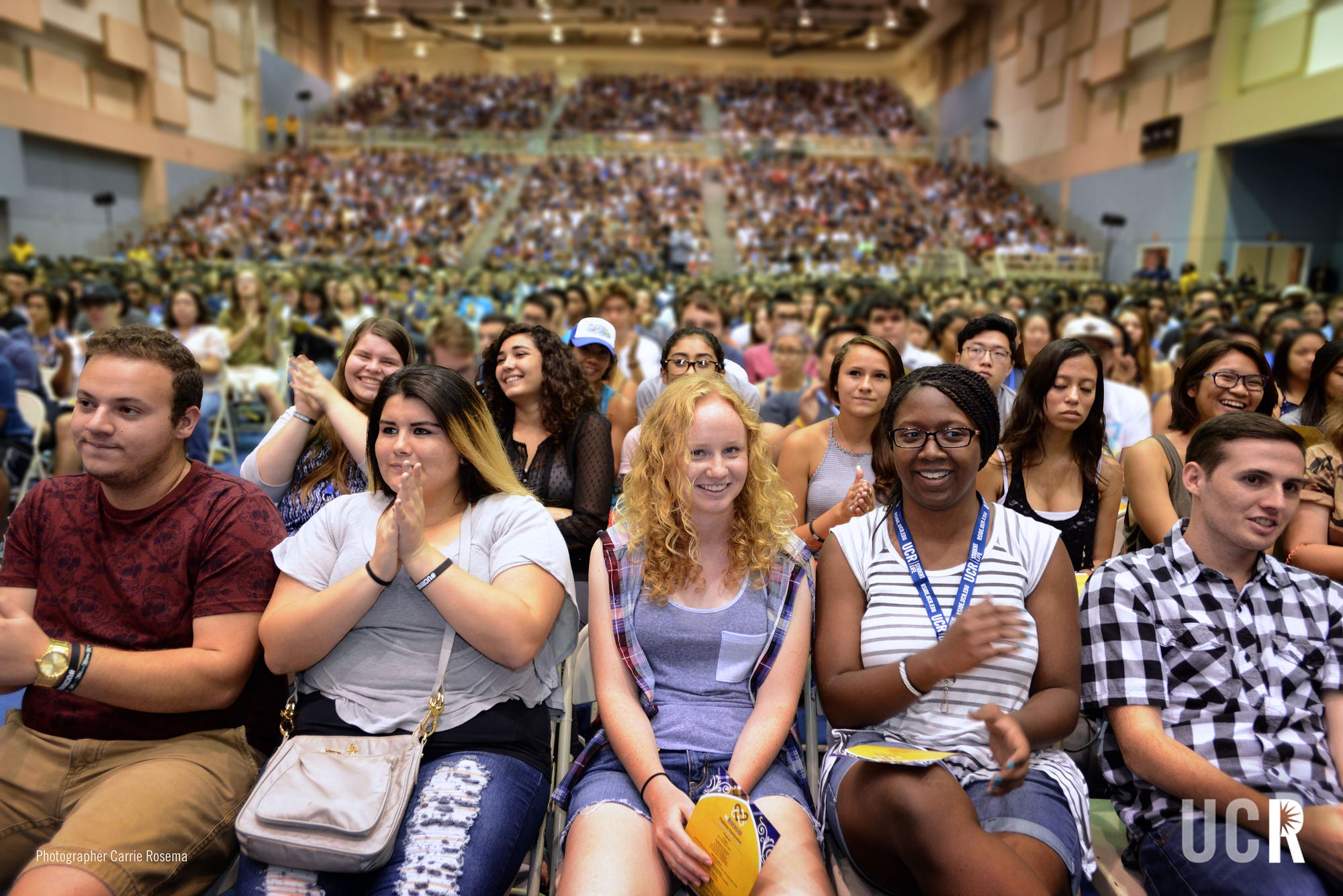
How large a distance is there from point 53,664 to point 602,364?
2.81 meters

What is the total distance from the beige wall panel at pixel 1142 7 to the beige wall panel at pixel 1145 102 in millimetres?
1596

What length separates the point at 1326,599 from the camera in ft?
6.27

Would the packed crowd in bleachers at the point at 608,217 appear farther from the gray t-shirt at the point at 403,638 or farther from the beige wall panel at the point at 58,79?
the gray t-shirt at the point at 403,638

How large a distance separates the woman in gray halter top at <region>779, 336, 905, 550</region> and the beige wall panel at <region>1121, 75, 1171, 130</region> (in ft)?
75.2

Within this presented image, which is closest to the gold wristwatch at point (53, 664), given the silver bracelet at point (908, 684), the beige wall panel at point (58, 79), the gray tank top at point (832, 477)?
the silver bracelet at point (908, 684)

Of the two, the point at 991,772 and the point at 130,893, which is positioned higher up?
the point at 991,772

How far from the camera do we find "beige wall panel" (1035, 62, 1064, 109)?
87.0 ft

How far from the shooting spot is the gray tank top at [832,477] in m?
3.18

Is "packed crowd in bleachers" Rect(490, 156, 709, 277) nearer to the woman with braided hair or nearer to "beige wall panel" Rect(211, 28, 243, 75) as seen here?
"beige wall panel" Rect(211, 28, 243, 75)

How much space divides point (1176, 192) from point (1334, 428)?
21776 millimetres

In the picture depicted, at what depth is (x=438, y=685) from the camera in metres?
1.97

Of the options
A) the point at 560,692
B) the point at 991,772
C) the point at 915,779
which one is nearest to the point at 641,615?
the point at 560,692

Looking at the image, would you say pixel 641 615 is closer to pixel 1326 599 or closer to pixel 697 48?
pixel 1326 599

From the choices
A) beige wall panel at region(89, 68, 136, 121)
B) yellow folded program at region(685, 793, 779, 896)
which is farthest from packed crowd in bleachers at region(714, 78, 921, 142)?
yellow folded program at region(685, 793, 779, 896)
